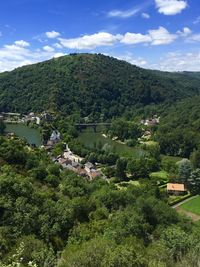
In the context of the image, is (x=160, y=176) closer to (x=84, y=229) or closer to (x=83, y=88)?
(x=84, y=229)

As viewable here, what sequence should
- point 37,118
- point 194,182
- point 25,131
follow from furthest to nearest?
point 37,118, point 25,131, point 194,182

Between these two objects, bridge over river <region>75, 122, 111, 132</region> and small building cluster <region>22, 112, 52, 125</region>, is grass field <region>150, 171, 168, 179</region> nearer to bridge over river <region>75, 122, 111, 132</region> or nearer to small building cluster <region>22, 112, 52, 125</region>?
small building cluster <region>22, 112, 52, 125</region>

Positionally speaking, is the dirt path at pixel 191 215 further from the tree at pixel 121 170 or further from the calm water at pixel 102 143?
the calm water at pixel 102 143

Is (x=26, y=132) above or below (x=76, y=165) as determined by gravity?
above

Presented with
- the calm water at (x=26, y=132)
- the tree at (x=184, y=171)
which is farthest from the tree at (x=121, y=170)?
the calm water at (x=26, y=132)

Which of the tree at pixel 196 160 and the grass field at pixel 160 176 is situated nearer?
the grass field at pixel 160 176

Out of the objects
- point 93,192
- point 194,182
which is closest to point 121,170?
point 194,182
